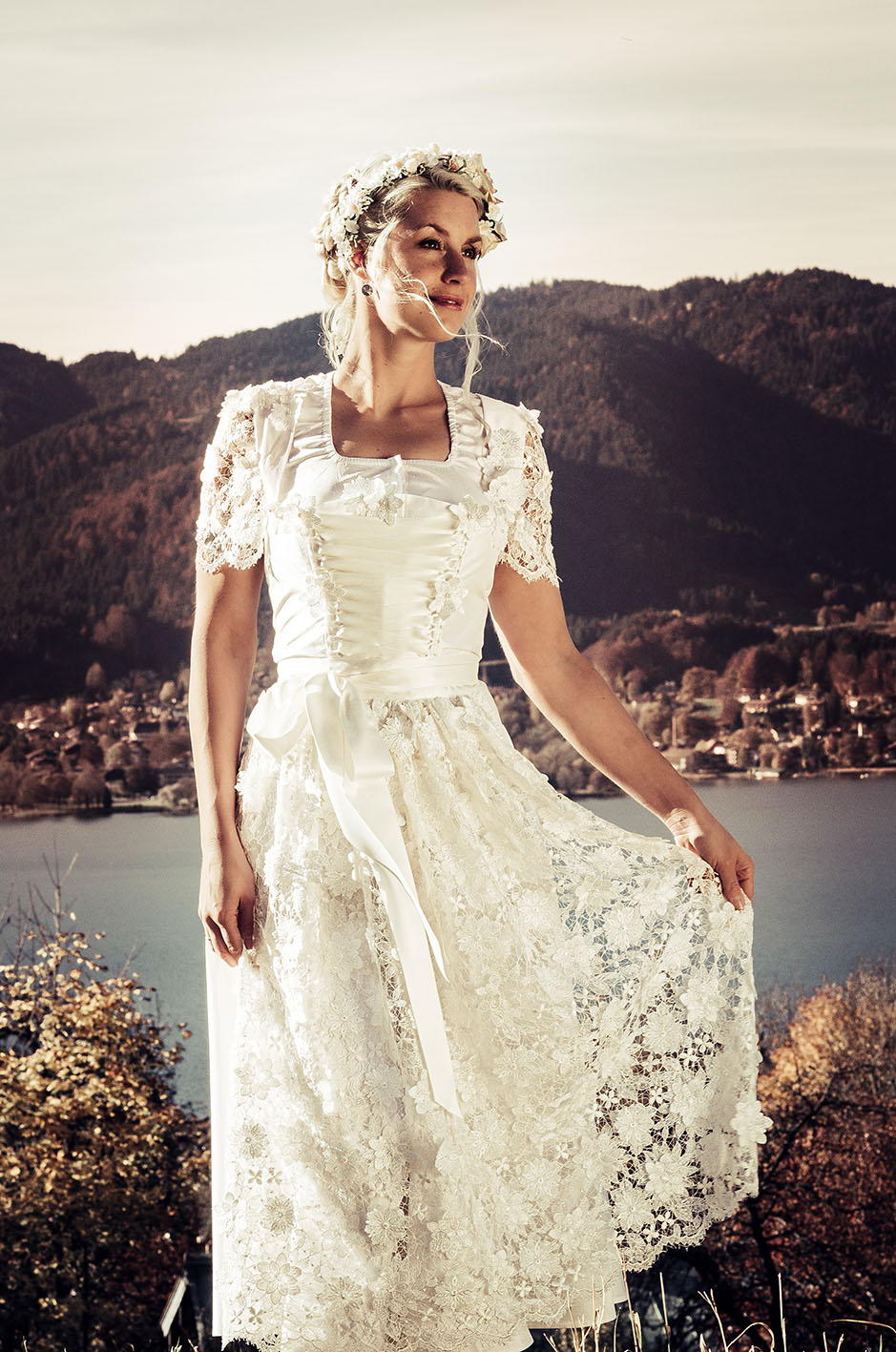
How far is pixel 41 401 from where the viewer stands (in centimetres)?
402

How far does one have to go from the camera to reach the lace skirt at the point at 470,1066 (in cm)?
142

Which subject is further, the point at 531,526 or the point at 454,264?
the point at 531,526

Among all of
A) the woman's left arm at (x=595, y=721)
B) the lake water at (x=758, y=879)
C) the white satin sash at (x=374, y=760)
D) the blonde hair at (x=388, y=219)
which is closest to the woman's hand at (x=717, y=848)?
the woman's left arm at (x=595, y=721)

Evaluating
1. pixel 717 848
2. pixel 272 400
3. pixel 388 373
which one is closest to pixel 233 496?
pixel 272 400

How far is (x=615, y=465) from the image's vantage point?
3.96 metres

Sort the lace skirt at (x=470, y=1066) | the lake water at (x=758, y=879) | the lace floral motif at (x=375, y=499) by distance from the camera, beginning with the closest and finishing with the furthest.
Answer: the lace skirt at (x=470, y=1066), the lace floral motif at (x=375, y=499), the lake water at (x=758, y=879)

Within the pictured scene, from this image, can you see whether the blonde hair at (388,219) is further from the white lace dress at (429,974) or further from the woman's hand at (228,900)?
the woman's hand at (228,900)

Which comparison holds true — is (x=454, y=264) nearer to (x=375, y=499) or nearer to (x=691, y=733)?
(x=375, y=499)

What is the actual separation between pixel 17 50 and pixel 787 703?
2.58 meters

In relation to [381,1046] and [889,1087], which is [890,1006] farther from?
[381,1046]

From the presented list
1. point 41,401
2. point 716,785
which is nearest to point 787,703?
point 716,785

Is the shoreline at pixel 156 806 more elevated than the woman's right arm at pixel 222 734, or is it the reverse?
the shoreline at pixel 156 806

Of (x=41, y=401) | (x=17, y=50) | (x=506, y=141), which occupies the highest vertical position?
(x=17, y=50)

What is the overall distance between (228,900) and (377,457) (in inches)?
20.3
